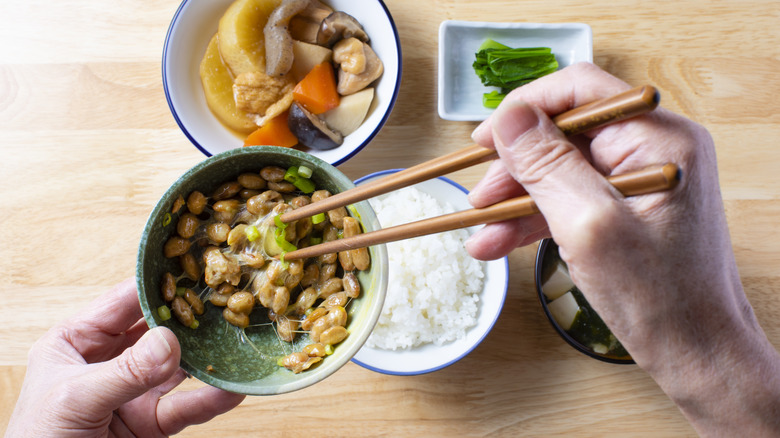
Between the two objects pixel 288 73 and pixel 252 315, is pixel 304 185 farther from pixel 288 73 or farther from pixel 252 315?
pixel 288 73

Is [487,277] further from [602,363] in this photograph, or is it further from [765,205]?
[765,205]

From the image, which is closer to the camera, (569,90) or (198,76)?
(569,90)

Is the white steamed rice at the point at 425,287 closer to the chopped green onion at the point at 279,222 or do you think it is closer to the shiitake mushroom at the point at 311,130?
the shiitake mushroom at the point at 311,130

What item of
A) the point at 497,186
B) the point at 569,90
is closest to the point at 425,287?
Answer: the point at 497,186

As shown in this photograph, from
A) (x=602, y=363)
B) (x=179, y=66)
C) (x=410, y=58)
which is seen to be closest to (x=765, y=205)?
(x=602, y=363)

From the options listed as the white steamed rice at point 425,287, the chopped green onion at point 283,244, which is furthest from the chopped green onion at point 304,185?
the white steamed rice at point 425,287

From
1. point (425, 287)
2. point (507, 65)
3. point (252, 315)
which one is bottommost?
point (425, 287)
